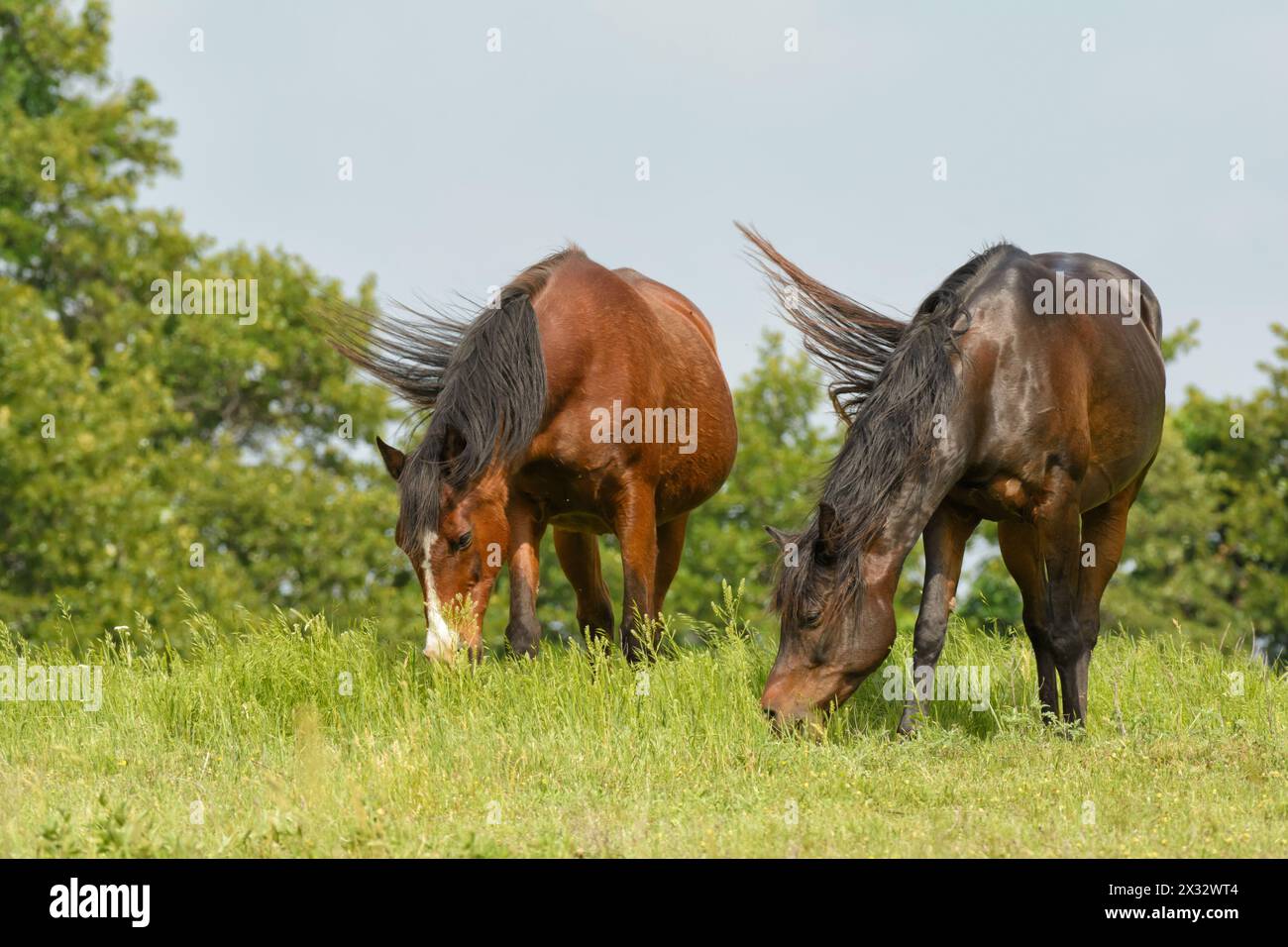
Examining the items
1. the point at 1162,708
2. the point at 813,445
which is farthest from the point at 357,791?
the point at 813,445

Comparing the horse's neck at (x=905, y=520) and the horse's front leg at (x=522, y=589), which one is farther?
the horse's front leg at (x=522, y=589)

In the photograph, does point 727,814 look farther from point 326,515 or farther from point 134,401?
point 326,515

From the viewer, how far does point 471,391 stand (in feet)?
27.3

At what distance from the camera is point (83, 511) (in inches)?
886

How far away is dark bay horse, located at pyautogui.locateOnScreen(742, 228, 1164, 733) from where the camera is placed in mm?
7242

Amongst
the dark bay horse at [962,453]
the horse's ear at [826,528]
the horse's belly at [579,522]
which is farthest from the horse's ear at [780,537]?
the horse's belly at [579,522]

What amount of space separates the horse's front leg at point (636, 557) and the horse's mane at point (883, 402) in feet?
5.23
